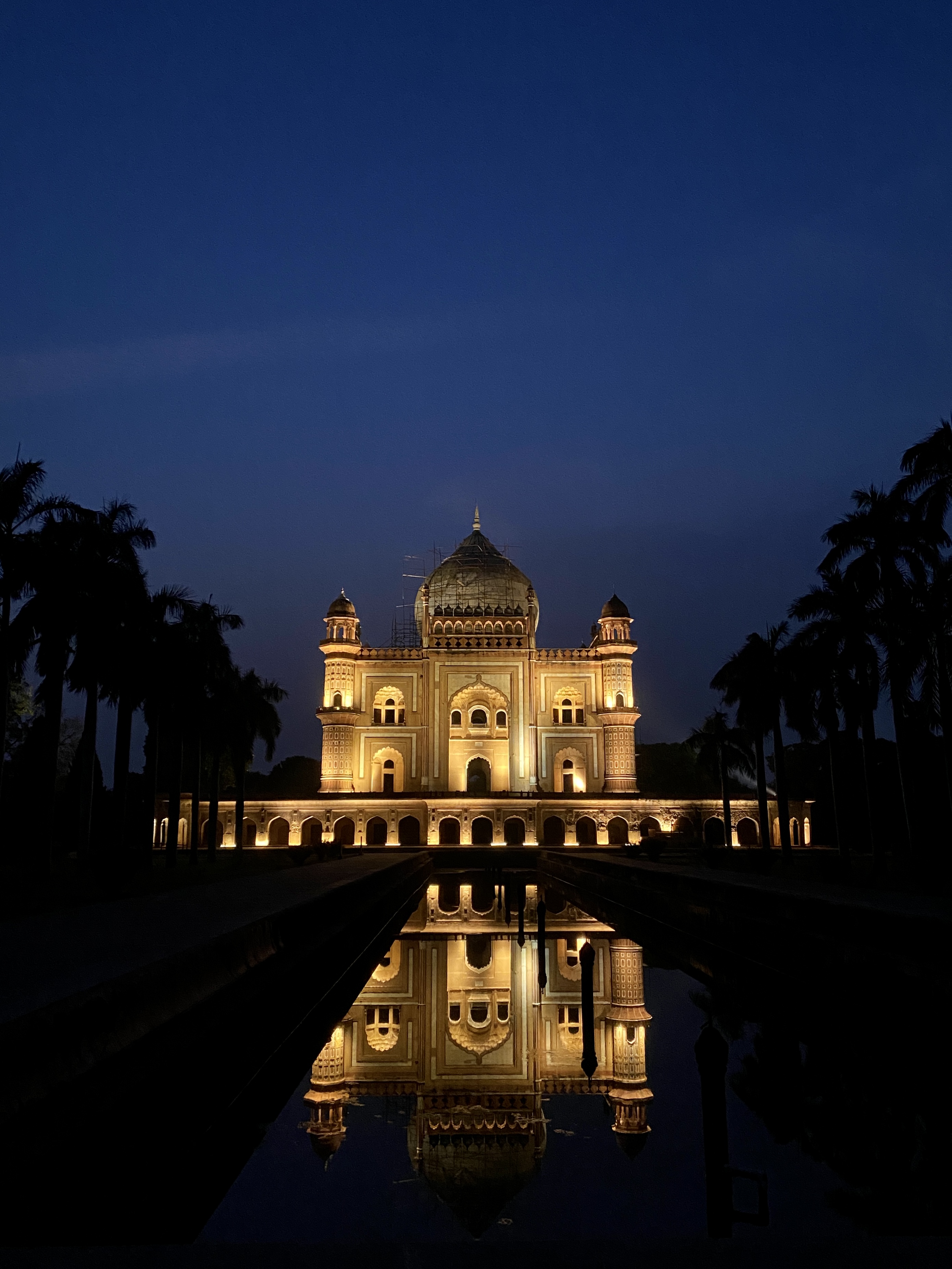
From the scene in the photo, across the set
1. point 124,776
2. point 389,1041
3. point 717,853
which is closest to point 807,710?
point 717,853

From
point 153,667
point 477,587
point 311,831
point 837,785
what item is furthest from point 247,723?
point 477,587

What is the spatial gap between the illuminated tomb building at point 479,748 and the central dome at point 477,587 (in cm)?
20

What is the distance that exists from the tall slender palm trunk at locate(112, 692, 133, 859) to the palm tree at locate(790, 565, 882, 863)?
18.8 metres

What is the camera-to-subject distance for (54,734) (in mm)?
22969

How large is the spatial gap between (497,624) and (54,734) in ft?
124

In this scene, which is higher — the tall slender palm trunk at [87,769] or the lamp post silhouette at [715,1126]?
the tall slender palm trunk at [87,769]

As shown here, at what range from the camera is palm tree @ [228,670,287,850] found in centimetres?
3625

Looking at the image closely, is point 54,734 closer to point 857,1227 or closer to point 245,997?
point 245,997

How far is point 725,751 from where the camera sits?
1847 inches

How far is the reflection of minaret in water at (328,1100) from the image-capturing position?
17.5ft

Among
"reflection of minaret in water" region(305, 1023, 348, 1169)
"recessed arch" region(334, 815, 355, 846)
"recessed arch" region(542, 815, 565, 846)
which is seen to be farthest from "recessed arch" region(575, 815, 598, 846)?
"reflection of minaret in water" region(305, 1023, 348, 1169)

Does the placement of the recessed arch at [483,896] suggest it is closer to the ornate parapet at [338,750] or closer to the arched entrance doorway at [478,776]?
the ornate parapet at [338,750]

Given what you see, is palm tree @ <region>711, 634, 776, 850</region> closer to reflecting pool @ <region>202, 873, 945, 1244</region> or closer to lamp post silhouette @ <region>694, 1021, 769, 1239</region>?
reflecting pool @ <region>202, 873, 945, 1244</region>

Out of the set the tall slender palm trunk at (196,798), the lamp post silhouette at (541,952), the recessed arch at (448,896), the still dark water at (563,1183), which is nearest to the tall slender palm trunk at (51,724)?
the tall slender palm trunk at (196,798)
